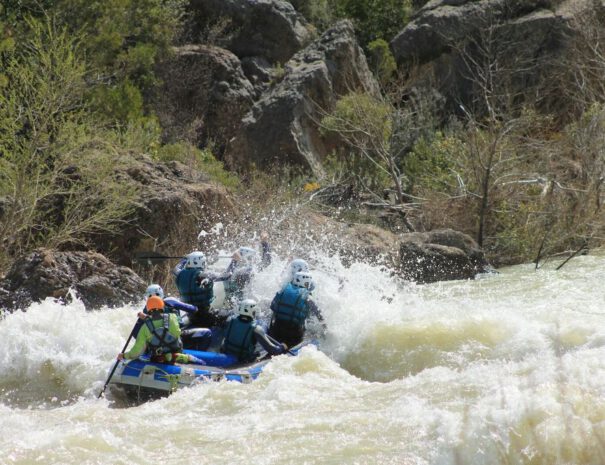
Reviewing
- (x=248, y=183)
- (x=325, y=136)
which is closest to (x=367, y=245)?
(x=248, y=183)

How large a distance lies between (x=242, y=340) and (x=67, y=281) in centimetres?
324

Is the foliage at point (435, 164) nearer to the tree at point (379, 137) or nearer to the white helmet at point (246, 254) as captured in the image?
the tree at point (379, 137)

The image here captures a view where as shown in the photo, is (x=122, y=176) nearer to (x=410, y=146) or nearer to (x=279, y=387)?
(x=279, y=387)

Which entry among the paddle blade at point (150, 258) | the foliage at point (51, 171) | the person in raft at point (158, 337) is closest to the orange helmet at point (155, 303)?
the person in raft at point (158, 337)

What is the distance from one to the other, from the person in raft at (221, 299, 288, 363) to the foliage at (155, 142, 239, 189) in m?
8.29

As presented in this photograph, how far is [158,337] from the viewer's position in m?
8.05

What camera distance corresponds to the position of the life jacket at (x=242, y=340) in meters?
8.45

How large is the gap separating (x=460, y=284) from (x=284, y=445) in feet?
24.2

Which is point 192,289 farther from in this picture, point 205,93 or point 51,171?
point 205,93

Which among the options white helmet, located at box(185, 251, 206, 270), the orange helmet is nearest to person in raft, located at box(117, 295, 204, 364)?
the orange helmet

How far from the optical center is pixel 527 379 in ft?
Result: 21.4

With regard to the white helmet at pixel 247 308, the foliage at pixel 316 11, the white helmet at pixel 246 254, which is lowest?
the white helmet at pixel 246 254

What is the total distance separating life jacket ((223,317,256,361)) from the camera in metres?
8.45

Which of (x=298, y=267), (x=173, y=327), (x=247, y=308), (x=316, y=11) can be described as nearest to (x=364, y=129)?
(x=316, y=11)
